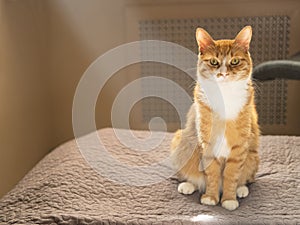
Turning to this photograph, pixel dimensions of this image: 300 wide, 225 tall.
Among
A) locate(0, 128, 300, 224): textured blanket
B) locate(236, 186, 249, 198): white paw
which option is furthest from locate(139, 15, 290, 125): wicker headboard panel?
locate(236, 186, 249, 198): white paw

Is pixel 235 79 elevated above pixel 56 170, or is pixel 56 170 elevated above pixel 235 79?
pixel 235 79

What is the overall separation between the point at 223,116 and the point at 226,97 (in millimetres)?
45

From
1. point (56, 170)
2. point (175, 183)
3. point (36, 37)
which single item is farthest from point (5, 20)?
point (175, 183)

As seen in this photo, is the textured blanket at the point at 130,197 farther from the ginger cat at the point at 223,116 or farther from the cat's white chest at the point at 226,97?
the cat's white chest at the point at 226,97

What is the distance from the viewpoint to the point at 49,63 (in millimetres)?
2398

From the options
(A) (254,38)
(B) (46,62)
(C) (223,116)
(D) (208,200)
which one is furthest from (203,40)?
(B) (46,62)

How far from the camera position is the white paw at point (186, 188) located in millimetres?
1331

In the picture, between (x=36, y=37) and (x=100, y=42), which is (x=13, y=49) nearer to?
(x=36, y=37)

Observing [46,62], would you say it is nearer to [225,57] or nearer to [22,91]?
[22,91]

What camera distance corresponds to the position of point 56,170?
4.82 feet

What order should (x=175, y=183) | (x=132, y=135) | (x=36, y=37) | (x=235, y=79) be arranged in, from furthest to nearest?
1. (x=36, y=37)
2. (x=132, y=135)
3. (x=175, y=183)
4. (x=235, y=79)

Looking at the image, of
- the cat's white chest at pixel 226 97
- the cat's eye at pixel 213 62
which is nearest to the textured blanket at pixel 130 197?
the cat's white chest at pixel 226 97

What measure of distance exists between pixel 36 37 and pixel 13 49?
0.25 meters

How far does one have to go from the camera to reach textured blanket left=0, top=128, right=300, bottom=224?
1192 mm
